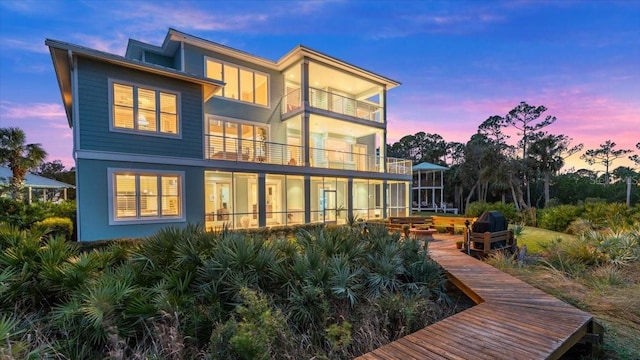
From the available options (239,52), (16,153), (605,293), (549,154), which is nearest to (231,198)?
(239,52)

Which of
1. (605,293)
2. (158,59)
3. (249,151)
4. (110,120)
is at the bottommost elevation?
(605,293)

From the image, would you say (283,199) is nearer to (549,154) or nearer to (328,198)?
(328,198)

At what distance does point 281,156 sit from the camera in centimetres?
1666

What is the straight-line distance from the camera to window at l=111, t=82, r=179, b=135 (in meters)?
10.7

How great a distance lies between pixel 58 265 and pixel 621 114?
88.2 feet

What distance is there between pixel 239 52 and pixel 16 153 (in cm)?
1714

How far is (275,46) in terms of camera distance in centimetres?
2019

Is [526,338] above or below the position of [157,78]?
below

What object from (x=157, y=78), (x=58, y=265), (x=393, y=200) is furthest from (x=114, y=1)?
(x=393, y=200)

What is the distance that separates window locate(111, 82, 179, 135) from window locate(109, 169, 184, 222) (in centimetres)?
185

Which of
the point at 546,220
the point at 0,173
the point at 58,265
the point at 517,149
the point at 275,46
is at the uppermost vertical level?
the point at 275,46

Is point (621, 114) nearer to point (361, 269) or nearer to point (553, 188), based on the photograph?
point (361, 269)

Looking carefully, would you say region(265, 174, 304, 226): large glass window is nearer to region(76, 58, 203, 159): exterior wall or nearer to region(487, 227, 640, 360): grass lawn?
region(76, 58, 203, 159): exterior wall

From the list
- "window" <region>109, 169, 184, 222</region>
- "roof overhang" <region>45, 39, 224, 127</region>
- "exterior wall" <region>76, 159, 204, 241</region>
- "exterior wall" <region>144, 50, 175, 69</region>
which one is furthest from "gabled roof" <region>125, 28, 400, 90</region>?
"window" <region>109, 169, 184, 222</region>
